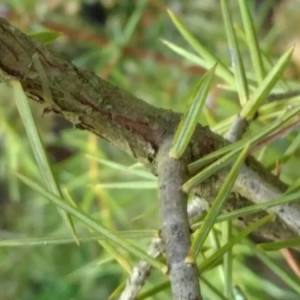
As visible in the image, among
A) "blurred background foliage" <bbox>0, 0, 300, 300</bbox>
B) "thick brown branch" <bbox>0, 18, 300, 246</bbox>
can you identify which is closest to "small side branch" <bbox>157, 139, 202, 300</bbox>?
"thick brown branch" <bbox>0, 18, 300, 246</bbox>

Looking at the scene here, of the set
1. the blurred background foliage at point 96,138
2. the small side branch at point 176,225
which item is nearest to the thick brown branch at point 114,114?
the small side branch at point 176,225

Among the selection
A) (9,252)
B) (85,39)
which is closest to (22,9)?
(85,39)

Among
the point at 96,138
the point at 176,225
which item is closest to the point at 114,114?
the point at 176,225

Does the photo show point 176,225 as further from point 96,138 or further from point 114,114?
point 96,138

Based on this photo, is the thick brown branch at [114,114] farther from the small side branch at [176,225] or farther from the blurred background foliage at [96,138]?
the blurred background foliage at [96,138]

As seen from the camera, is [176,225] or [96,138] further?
[96,138]

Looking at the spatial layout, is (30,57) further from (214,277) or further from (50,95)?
(214,277)

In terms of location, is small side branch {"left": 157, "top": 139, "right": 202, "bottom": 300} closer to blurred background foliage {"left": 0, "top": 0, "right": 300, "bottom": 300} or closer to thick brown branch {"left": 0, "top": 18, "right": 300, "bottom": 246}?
thick brown branch {"left": 0, "top": 18, "right": 300, "bottom": 246}

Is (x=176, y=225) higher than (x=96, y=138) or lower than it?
lower
